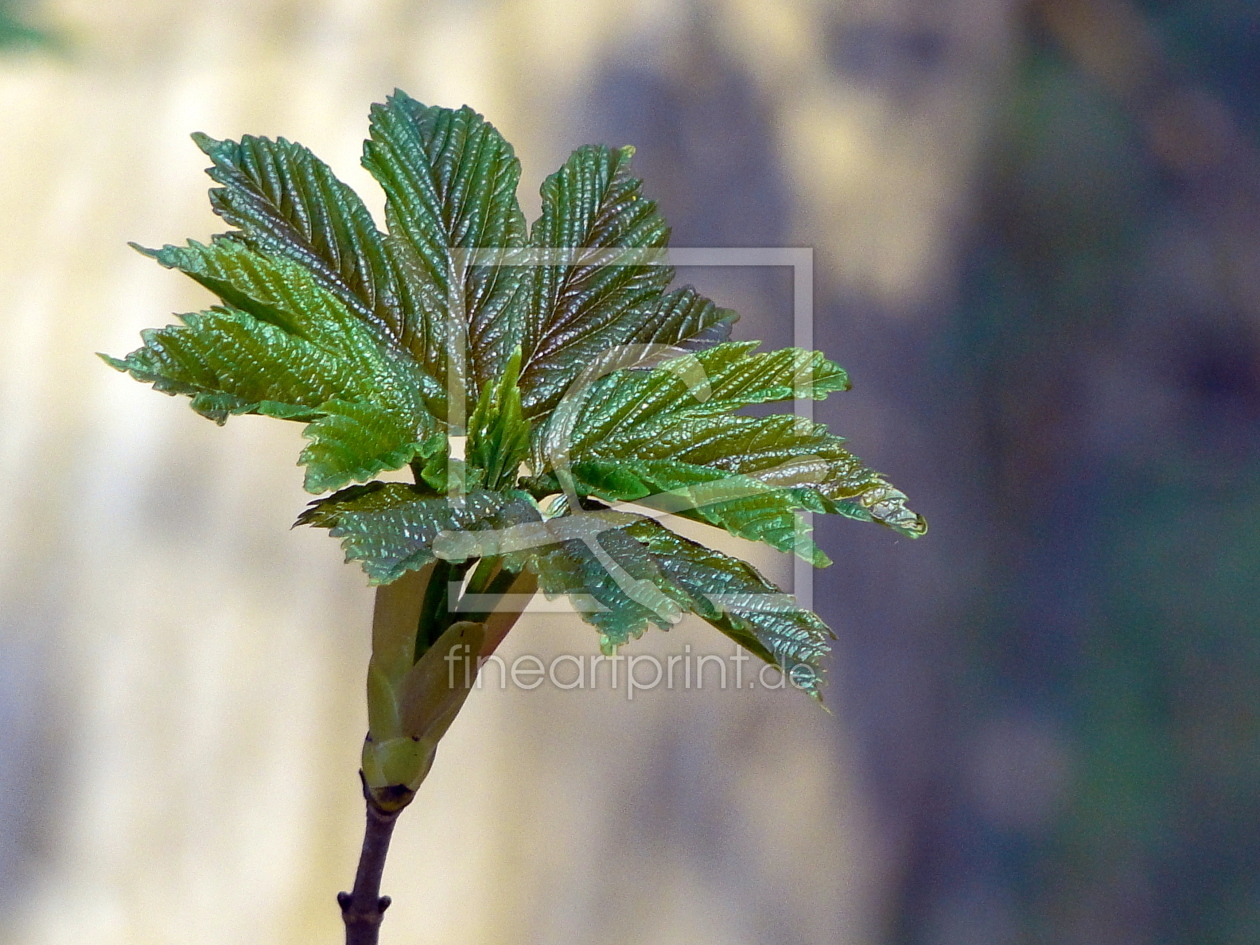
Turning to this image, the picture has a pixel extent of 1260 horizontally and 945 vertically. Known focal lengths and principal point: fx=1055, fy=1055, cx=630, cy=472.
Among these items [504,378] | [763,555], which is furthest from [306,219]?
[763,555]

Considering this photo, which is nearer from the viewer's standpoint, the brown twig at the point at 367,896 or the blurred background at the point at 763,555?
the brown twig at the point at 367,896

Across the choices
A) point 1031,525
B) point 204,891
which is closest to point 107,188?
point 204,891

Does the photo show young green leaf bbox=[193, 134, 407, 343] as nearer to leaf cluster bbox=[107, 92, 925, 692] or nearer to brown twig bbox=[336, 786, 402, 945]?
leaf cluster bbox=[107, 92, 925, 692]

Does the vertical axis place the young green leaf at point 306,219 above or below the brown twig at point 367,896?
above

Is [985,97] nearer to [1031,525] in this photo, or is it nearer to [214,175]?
[1031,525]

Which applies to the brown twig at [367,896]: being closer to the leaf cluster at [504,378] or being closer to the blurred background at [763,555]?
the leaf cluster at [504,378]

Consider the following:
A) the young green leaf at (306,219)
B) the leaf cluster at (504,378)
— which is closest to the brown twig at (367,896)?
the leaf cluster at (504,378)

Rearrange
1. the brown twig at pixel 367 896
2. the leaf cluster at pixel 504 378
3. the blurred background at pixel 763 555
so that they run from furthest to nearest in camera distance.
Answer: the blurred background at pixel 763 555 → the brown twig at pixel 367 896 → the leaf cluster at pixel 504 378

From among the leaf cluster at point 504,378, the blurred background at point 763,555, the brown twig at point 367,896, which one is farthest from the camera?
the blurred background at point 763,555

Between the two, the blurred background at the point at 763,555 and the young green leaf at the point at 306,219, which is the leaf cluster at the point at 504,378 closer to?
the young green leaf at the point at 306,219
